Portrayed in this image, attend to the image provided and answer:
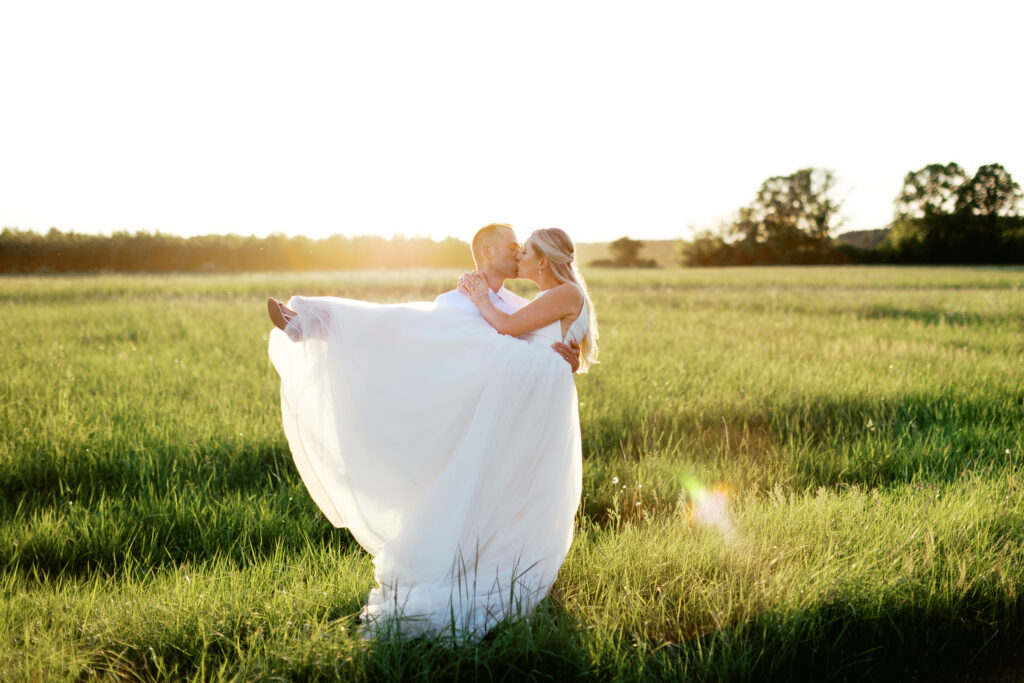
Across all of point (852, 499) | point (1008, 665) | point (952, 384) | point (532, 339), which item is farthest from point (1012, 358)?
point (532, 339)

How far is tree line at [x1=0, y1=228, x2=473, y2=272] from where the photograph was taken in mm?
36219

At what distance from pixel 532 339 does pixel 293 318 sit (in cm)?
109

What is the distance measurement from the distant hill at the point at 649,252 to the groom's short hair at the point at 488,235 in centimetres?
Answer: 5823

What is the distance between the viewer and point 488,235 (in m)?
2.92

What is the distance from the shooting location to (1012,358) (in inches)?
307

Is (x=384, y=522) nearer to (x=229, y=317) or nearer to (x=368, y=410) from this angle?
(x=368, y=410)

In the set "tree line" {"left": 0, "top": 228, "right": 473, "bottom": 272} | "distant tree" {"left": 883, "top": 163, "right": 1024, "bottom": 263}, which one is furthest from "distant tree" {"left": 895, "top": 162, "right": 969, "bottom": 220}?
"tree line" {"left": 0, "top": 228, "right": 473, "bottom": 272}

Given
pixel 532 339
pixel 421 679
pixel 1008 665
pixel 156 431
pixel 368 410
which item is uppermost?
pixel 532 339

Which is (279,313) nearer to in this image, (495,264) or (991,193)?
(495,264)

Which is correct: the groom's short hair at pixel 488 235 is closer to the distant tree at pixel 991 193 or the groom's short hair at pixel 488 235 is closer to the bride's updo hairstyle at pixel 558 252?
the bride's updo hairstyle at pixel 558 252

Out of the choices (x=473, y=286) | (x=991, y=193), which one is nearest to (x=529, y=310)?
(x=473, y=286)

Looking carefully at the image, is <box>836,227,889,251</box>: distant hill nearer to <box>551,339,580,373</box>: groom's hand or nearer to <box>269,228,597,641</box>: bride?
<box>551,339,580,373</box>: groom's hand

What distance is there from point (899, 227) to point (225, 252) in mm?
67697

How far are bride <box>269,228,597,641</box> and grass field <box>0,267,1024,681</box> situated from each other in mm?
207
